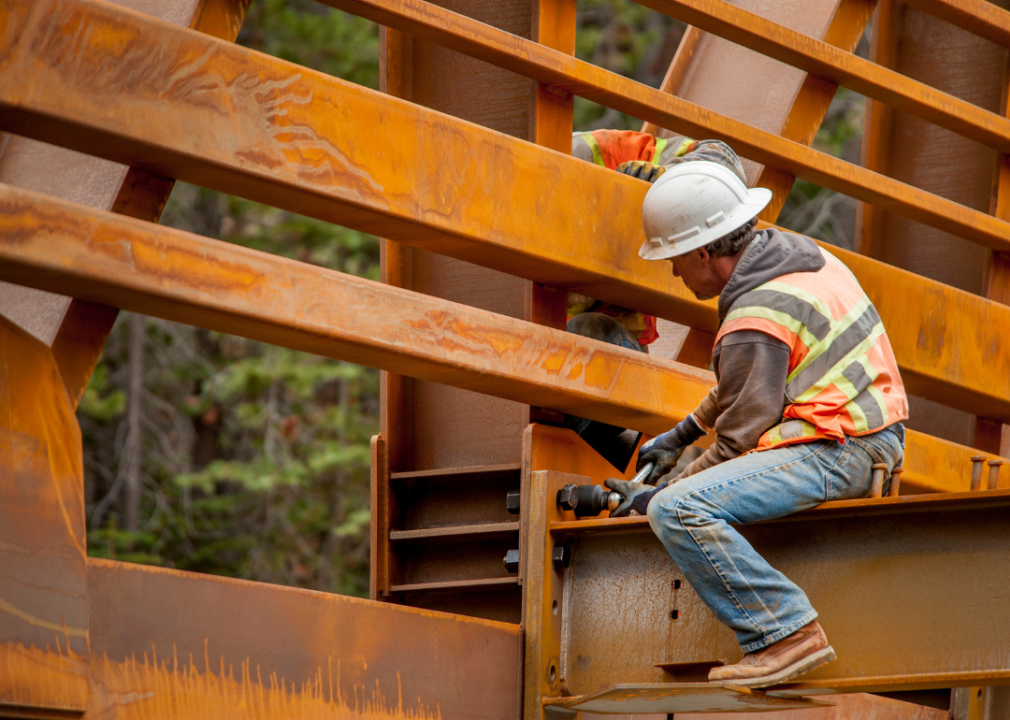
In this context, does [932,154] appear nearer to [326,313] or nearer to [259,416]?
[326,313]

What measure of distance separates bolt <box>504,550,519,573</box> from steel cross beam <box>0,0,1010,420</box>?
1.03m

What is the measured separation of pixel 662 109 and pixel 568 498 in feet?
5.22

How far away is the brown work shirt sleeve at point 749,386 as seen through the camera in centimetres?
407

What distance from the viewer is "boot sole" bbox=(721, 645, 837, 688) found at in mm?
3965

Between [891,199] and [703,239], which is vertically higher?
[891,199]

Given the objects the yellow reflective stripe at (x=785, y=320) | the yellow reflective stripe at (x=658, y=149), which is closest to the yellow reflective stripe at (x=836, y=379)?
the yellow reflective stripe at (x=785, y=320)

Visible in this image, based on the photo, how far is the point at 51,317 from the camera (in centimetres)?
458

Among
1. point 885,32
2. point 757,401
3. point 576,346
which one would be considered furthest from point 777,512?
point 885,32

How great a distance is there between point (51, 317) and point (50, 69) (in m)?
1.10

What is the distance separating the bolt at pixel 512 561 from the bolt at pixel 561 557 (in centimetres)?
29

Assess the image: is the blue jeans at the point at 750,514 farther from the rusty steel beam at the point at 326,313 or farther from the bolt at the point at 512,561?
the bolt at the point at 512,561

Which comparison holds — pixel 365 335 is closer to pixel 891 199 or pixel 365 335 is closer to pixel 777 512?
pixel 777 512

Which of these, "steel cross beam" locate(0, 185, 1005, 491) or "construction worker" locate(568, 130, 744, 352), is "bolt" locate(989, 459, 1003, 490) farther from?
"construction worker" locate(568, 130, 744, 352)

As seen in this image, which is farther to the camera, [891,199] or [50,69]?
[891,199]
